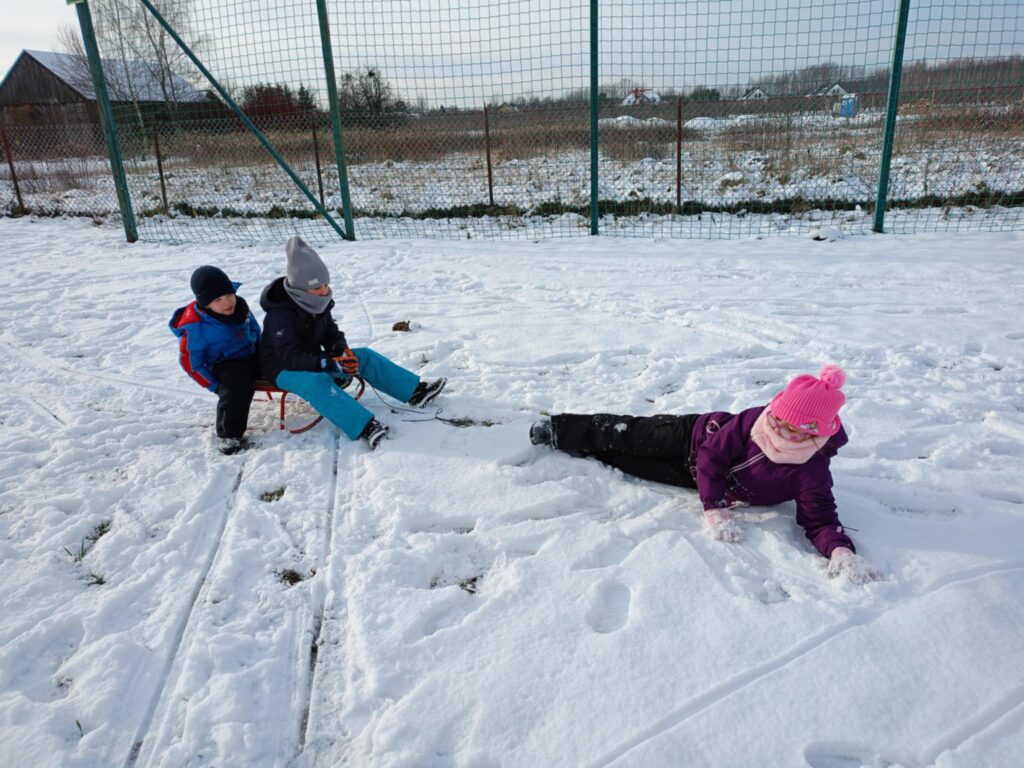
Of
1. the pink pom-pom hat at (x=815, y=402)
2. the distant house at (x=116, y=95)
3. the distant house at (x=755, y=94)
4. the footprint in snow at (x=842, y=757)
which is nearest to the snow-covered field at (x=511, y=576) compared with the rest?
the footprint in snow at (x=842, y=757)

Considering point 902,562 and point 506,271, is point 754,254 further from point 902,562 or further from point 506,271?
point 902,562

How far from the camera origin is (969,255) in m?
6.28

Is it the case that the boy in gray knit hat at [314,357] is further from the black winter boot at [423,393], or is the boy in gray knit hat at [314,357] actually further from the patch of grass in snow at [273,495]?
the patch of grass in snow at [273,495]

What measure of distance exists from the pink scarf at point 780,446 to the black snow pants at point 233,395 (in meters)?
2.40

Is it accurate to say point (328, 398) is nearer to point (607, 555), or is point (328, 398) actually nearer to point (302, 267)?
point (302, 267)

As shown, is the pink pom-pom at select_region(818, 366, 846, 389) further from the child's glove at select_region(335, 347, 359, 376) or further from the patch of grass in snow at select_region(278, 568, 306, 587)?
the child's glove at select_region(335, 347, 359, 376)

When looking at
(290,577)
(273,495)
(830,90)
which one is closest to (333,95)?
(830,90)

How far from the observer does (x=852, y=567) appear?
2.30 metres

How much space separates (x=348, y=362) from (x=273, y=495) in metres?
0.81

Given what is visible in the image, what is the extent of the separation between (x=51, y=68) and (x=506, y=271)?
35.6 meters

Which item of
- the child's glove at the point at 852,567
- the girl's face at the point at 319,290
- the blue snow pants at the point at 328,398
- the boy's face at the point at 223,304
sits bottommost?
the child's glove at the point at 852,567

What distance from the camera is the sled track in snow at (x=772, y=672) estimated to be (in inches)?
69.2

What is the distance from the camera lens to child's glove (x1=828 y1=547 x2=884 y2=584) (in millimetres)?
2279

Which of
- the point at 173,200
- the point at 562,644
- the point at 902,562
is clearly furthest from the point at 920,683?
the point at 173,200
